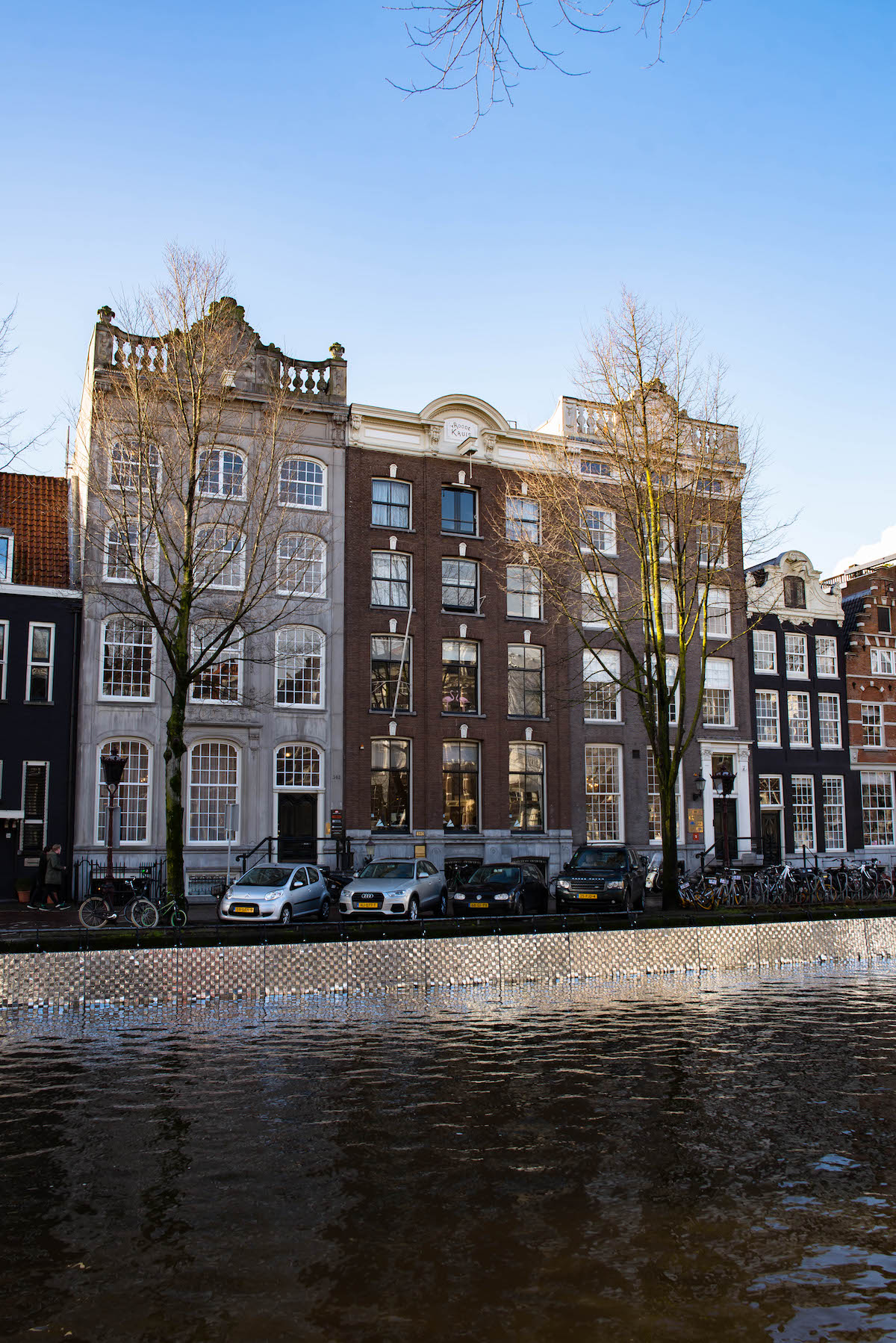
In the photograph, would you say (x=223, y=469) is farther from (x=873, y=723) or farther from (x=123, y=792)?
(x=873, y=723)

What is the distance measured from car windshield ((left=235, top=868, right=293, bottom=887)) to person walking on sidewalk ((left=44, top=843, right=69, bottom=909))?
585cm

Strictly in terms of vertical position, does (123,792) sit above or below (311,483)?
below

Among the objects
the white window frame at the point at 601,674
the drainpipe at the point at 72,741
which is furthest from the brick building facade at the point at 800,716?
the drainpipe at the point at 72,741

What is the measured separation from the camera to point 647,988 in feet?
55.6

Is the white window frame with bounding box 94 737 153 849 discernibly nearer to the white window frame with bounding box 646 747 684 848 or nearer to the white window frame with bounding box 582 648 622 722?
the white window frame with bounding box 582 648 622 722

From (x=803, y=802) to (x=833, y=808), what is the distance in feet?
5.03

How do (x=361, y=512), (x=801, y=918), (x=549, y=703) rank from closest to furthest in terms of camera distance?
(x=801, y=918) < (x=361, y=512) < (x=549, y=703)

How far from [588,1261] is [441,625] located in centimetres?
3073

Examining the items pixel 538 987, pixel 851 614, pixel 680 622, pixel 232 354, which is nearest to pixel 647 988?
pixel 538 987

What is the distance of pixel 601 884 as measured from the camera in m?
26.2

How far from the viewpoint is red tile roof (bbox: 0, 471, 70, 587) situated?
32.0 m

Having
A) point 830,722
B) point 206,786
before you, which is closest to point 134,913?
point 206,786

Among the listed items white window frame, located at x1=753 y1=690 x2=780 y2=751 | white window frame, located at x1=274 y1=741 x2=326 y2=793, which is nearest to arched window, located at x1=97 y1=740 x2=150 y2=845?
white window frame, located at x1=274 y1=741 x2=326 y2=793

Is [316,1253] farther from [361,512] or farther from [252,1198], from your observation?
[361,512]
